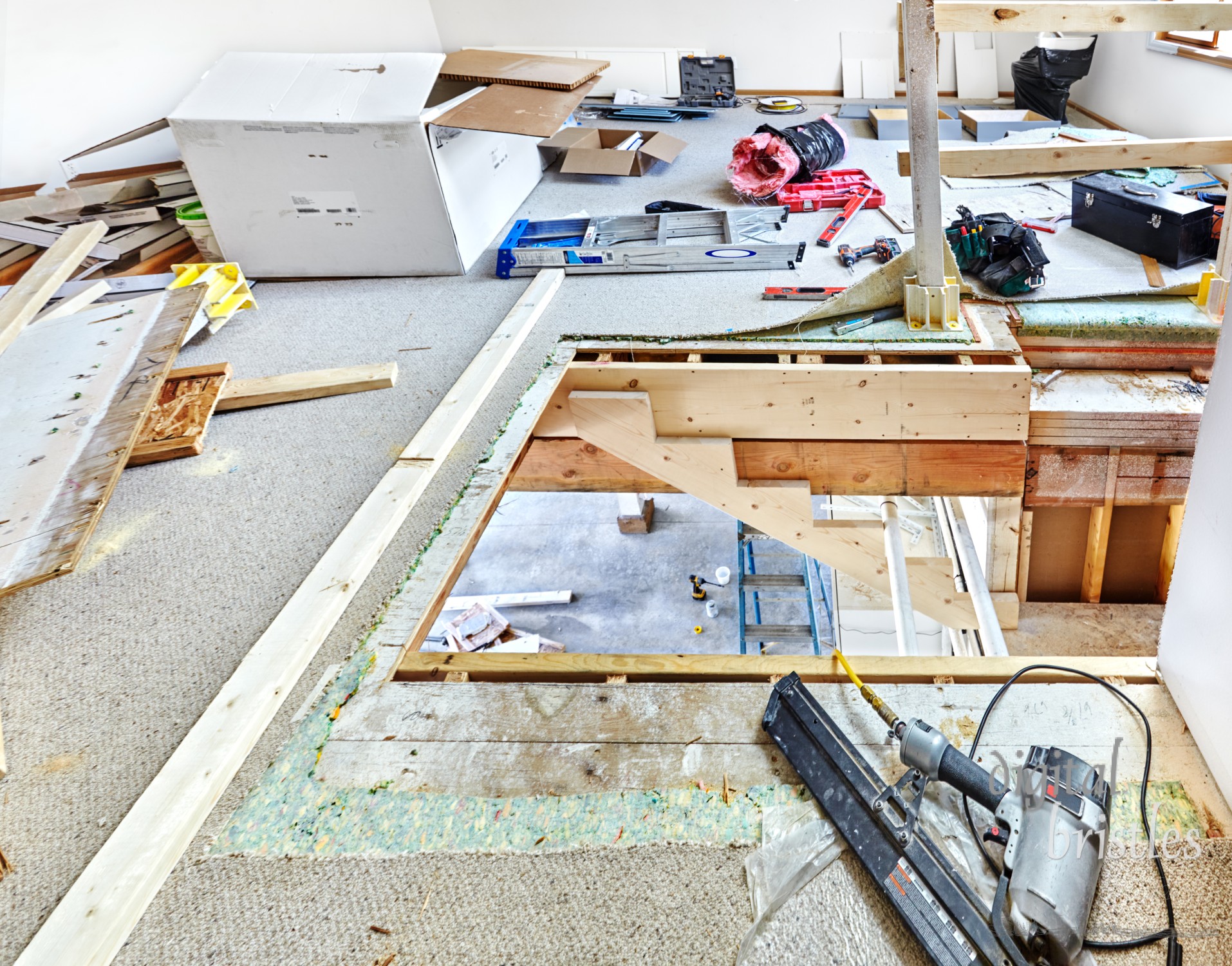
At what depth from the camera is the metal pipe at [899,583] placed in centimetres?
231

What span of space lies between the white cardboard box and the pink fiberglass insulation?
3.41 ft

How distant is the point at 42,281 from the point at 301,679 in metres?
2.06

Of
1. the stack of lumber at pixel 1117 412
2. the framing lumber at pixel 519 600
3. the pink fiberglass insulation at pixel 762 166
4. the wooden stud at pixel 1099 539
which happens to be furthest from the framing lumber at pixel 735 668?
the framing lumber at pixel 519 600

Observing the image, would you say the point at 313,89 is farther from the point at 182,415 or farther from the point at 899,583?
the point at 899,583

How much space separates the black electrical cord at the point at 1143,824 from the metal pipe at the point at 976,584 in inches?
35.8

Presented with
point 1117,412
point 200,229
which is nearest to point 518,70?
point 200,229

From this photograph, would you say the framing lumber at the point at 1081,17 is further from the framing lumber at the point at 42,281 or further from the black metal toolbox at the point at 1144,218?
the framing lumber at the point at 42,281

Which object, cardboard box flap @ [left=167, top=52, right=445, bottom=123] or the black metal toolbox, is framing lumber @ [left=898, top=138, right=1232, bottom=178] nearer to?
the black metal toolbox

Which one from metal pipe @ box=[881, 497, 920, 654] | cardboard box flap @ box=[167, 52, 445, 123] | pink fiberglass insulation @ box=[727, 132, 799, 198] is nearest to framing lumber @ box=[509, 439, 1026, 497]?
metal pipe @ box=[881, 497, 920, 654]

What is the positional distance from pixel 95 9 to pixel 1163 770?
499 cm

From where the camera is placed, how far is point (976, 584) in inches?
121

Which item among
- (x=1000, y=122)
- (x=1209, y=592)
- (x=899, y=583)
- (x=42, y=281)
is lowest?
(x=899, y=583)

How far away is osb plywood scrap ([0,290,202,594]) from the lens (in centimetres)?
156

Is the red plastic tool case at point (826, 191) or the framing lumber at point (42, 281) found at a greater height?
the framing lumber at point (42, 281)
